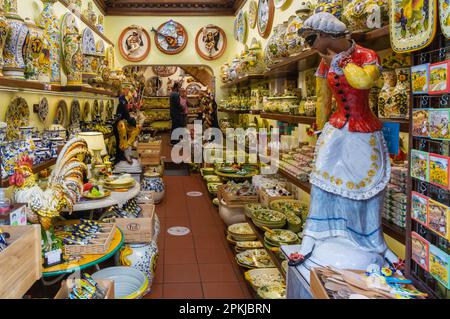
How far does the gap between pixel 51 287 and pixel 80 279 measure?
924 millimetres

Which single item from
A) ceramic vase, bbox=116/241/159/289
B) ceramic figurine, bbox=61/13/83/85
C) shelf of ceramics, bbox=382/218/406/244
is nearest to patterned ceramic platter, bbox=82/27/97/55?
ceramic figurine, bbox=61/13/83/85

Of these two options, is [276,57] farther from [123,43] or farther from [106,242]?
[123,43]

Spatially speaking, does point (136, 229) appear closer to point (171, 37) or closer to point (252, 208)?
point (252, 208)

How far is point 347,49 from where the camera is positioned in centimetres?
187

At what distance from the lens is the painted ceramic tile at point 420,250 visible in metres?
1.57

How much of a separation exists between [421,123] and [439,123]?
0.38 ft

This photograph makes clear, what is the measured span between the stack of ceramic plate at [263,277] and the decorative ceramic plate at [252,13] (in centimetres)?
411

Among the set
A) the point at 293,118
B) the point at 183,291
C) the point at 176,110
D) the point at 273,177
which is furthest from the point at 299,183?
the point at 176,110

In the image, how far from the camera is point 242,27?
24.1 feet

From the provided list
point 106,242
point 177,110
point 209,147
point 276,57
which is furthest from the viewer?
point 177,110

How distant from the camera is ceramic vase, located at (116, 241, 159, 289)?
3.33 m

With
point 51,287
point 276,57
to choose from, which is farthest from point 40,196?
point 276,57

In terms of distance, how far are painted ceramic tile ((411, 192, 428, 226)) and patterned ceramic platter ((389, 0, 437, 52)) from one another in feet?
1.82

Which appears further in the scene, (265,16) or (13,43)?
(265,16)
